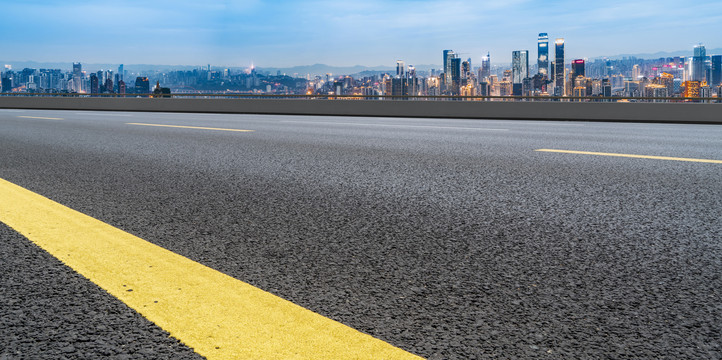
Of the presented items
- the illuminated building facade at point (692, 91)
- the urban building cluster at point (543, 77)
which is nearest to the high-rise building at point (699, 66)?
the urban building cluster at point (543, 77)

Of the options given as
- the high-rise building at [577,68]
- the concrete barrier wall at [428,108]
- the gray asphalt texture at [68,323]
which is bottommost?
the gray asphalt texture at [68,323]

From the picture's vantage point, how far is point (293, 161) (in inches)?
283

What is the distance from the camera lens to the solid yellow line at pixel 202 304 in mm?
1928

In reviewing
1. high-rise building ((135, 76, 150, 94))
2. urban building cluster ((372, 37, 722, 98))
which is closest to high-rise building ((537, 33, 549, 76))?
urban building cluster ((372, 37, 722, 98))

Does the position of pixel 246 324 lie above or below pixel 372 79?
below

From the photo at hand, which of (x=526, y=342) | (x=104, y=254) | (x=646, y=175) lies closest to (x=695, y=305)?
(x=526, y=342)

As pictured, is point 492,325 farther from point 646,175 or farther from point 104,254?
point 646,175

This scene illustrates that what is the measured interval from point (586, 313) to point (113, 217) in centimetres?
300

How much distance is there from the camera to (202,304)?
7.57 feet

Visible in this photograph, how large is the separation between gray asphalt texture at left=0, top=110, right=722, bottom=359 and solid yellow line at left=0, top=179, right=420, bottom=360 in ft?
0.28

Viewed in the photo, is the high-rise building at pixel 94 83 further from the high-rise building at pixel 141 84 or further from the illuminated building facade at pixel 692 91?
the illuminated building facade at pixel 692 91

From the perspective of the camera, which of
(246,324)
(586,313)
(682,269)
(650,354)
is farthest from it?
(682,269)

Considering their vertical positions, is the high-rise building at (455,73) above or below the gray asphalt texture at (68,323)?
above

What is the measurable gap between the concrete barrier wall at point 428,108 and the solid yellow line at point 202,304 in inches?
637
